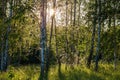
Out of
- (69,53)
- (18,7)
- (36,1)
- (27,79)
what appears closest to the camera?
(27,79)

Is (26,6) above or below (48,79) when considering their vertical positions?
above

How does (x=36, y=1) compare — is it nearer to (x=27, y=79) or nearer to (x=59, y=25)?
(x=27, y=79)

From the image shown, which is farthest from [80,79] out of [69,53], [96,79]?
[69,53]

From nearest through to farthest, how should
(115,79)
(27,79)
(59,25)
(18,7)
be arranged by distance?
1. (115,79)
2. (27,79)
3. (18,7)
4. (59,25)

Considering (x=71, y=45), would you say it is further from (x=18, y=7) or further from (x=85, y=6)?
(x=18, y=7)

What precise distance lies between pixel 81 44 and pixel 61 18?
19.3 ft

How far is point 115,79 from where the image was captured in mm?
11305

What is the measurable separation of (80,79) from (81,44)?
90.5 ft

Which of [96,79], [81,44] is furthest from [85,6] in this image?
[96,79]

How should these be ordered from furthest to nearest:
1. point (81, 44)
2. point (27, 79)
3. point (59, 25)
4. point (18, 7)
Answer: point (81, 44) → point (59, 25) → point (18, 7) → point (27, 79)

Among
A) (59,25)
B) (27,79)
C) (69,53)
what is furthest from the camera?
(59,25)

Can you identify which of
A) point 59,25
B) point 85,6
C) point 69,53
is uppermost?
point 85,6

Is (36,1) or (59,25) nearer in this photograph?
(36,1)

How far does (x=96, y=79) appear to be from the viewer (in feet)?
40.2
